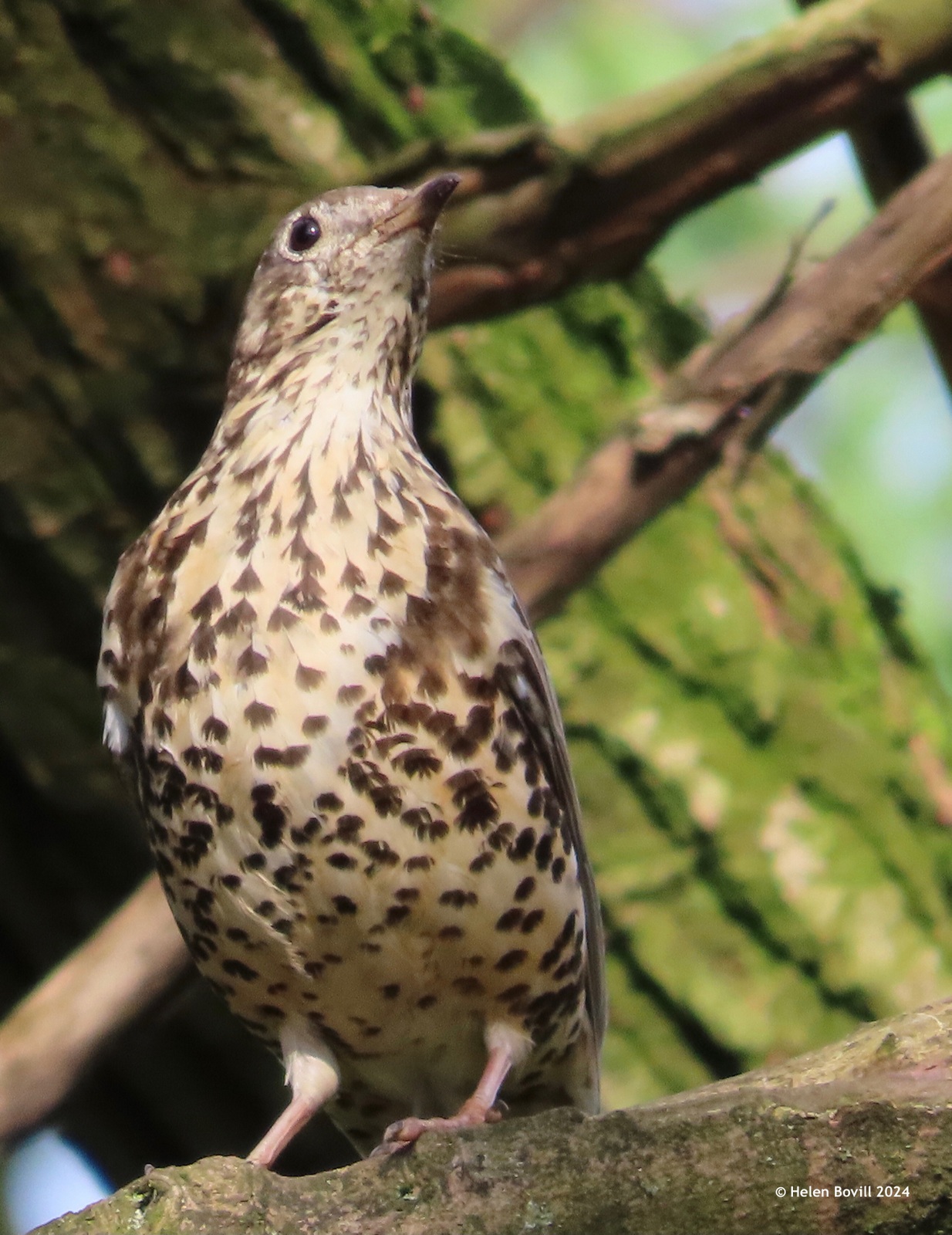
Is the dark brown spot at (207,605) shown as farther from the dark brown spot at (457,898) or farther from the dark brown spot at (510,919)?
the dark brown spot at (510,919)

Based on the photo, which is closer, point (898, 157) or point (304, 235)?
point (304, 235)

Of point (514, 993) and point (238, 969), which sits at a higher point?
point (238, 969)

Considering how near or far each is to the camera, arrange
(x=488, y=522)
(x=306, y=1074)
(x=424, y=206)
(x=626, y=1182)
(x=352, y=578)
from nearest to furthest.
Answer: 1. (x=626, y=1182)
2. (x=352, y=578)
3. (x=306, y=1074)
4. (x=424, y=206)
5. (x=488, y=522)

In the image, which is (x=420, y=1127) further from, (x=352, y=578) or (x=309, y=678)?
(x=352, y=578)

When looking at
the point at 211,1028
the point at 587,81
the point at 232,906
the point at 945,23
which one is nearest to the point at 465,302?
the point at 945,23

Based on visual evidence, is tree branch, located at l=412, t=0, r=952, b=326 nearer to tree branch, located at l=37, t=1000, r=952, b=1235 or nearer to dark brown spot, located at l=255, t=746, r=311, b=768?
dark brown spot, located at l=255, t=746, r=311, b=768

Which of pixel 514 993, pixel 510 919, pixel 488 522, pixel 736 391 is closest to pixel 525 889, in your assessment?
pixel 510 919

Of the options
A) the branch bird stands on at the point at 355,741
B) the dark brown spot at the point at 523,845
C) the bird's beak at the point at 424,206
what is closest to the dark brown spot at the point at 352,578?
the branch bird stands on at the point at 355,741
